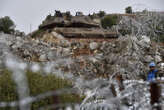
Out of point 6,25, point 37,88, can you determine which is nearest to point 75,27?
point 6,25

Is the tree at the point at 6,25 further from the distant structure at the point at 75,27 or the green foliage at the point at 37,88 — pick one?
the green foliage at the point at 37,88

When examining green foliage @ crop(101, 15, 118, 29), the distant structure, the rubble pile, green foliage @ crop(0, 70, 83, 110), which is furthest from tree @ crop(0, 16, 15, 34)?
green foliage @ crop(0, 70, 83, 110)

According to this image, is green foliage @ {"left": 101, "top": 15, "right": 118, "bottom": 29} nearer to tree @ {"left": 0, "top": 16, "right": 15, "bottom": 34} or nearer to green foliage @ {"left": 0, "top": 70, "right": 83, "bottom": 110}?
tree @ {"left": 0, "top": 16, "right": 15, "bottom": 34}

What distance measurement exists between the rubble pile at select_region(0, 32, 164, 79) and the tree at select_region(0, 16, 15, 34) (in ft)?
51.0

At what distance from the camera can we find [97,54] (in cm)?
1175

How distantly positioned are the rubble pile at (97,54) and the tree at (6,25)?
15.6 metres

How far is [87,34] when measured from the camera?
1741 cm

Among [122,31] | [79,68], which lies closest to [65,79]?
[79,68]

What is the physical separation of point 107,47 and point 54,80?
590 cm

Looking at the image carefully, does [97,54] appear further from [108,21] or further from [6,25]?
[6,25]

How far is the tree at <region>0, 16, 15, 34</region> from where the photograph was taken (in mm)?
28859

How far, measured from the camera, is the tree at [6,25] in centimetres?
2886

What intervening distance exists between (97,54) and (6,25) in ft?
66.9

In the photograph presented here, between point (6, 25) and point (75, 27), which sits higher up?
point (6, 25)
